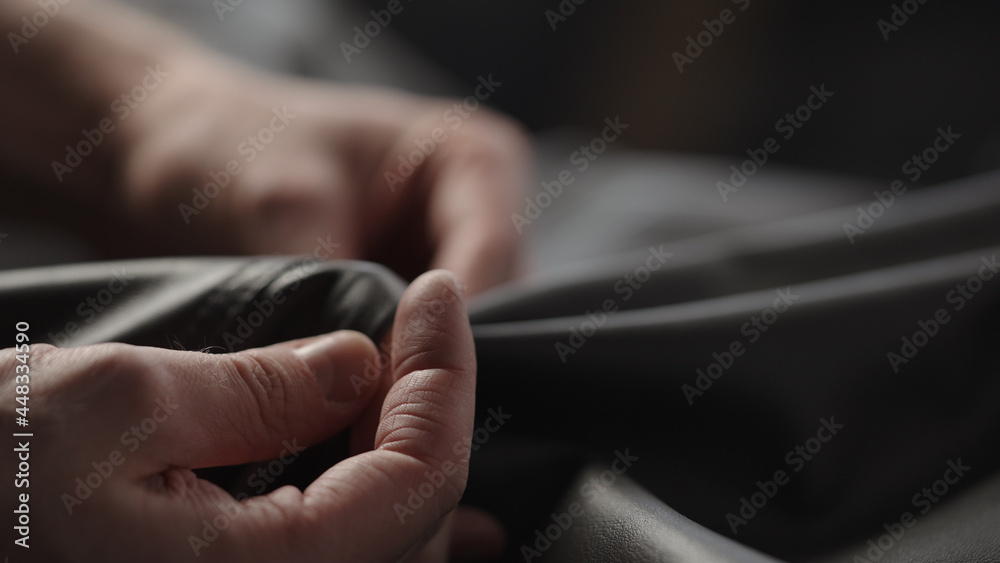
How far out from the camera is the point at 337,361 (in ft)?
1.40

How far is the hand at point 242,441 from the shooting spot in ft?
1.07

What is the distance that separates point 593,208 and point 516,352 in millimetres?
629

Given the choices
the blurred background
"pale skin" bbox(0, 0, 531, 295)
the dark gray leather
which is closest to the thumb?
the dark gray leather

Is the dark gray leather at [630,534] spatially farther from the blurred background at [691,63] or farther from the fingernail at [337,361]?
the blurred background at [691,63]

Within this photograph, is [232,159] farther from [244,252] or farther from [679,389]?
[679,389]

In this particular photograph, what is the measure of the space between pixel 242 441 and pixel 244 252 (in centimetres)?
41

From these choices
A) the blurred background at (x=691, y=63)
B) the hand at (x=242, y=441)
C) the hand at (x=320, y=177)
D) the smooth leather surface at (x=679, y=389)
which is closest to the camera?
the hand at (x=242, y=441)

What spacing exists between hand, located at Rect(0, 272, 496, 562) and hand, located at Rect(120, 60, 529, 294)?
26 centimetres

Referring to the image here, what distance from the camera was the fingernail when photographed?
16.6 inches

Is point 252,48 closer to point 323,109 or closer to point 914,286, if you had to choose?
point 323,109

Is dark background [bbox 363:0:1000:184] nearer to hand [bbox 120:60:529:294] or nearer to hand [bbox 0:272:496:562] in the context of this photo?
hand [bbox 120:60:529:294]

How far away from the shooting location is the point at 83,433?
33 centimetres

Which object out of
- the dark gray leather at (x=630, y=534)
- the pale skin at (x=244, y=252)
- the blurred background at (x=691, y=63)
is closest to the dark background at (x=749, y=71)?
the blurred background at (x=691, y=63)

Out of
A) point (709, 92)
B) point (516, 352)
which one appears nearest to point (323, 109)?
point (516, 352)
